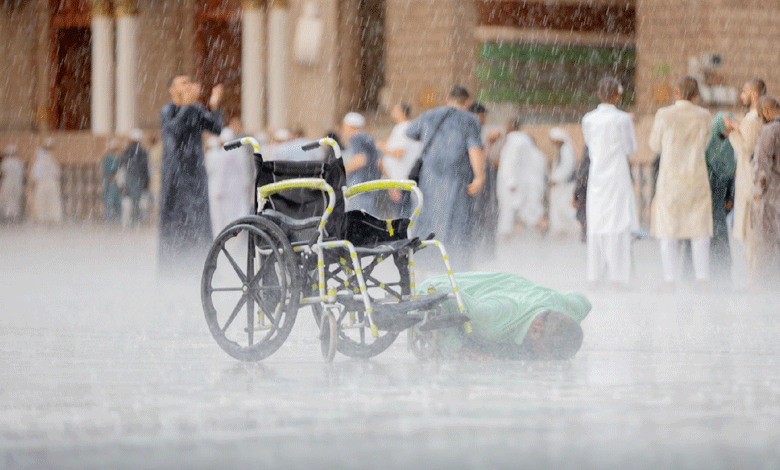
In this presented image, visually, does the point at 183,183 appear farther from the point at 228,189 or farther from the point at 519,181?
the point at 519,181

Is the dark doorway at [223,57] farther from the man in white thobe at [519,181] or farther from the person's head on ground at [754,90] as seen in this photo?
the person's head on ground at [754,90]

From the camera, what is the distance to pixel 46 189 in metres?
24.7

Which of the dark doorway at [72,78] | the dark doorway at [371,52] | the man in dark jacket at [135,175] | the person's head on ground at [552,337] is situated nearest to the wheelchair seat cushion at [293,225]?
the person's head on ground at [552,337]

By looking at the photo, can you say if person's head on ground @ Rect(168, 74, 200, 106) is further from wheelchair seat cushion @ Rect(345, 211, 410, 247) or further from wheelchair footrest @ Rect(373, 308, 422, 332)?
wheelchair footrest @ Rect(373, 308, 422, 332)

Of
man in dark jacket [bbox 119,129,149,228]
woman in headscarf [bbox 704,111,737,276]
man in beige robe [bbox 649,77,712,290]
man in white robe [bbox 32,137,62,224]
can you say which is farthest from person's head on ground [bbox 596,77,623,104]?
man in white robe [bbox 32,137,62,224]

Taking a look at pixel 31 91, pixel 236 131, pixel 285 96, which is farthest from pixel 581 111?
pixel 31 91

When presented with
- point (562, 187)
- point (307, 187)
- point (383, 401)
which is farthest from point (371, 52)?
point (383, 401)

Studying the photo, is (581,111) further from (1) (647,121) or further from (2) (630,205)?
(2) (630,205)

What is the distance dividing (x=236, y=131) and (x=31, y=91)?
1337 cm

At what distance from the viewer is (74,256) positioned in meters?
Result: 14.2

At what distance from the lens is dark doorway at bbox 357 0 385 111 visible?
968 inches

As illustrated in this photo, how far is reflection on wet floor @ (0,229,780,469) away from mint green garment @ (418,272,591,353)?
12 cm

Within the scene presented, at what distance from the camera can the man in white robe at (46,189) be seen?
24.5 meters

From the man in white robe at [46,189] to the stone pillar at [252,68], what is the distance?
3.51m
